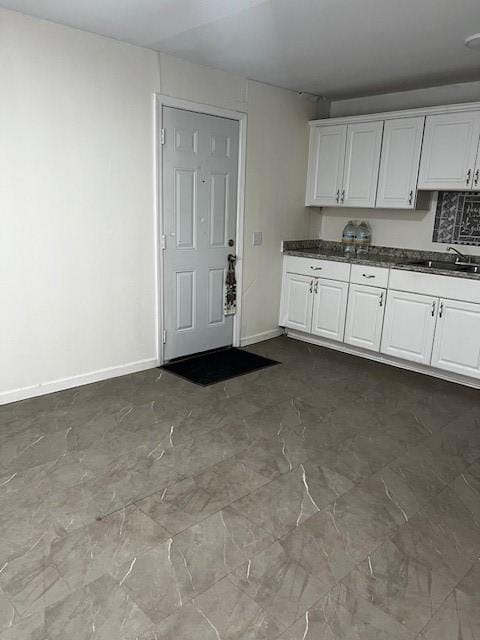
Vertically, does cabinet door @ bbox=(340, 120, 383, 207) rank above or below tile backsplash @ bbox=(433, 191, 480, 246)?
above

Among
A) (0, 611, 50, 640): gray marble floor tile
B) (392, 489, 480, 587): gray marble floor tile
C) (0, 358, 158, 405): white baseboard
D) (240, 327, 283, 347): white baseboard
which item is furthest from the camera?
(240, 327, 283, 347): white baseboard

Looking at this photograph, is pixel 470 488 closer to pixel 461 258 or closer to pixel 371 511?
pixel 371 511

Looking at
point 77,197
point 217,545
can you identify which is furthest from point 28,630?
point 77,197

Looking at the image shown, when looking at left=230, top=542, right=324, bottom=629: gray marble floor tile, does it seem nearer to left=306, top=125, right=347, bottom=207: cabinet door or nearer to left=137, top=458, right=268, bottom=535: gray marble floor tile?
left=137, top=458, right=268, bottom=535: gray marble floor tile

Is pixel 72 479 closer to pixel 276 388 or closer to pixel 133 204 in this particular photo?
pixel 276 388

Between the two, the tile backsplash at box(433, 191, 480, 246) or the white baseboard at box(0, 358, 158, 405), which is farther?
the tile backsplash at box(433, 191, 480, 246)

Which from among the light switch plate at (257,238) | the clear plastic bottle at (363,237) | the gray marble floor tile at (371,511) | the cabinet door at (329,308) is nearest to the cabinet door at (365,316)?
the cabinet door at (329,308)

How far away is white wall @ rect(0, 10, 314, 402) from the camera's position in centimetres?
317

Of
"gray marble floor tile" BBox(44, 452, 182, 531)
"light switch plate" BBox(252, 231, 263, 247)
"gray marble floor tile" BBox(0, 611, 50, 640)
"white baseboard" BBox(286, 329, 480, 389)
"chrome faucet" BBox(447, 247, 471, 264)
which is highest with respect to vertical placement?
"light switch plate" BBox(252, 231, 263, 247)

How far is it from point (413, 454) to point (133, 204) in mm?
2618

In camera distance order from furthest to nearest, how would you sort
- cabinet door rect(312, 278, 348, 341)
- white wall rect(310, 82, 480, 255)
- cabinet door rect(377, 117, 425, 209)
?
cabinet door rect(312, 278, 348, 341) → white wall rect(310, 82, 480, 255) → cabinet door rect(377, 117, 425, 209)

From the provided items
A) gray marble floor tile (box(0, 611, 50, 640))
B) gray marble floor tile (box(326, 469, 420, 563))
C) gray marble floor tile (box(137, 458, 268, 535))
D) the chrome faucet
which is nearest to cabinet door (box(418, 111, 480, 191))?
the chrome faucet

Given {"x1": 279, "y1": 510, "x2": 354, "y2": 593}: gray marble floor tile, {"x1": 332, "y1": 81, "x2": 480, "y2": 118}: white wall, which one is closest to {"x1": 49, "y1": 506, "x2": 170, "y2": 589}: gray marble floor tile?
{"x1": 279, "y1": 510, "x2": 354, "y2": 593}: gray marble floor tile

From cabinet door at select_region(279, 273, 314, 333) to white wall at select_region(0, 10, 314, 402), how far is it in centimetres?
158
